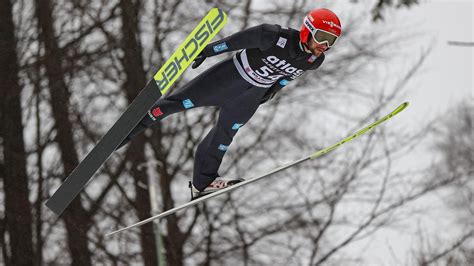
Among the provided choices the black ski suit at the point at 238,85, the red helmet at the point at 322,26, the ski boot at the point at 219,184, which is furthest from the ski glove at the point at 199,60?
the ski boot at the point at 219,184

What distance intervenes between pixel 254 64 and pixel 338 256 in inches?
347

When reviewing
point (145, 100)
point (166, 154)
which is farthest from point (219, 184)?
point (166, 154)

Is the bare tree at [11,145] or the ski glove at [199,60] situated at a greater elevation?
the bare tree at [11,145]

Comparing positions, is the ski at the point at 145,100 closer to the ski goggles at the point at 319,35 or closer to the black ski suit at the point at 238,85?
the black ski suit at the point at 238,85

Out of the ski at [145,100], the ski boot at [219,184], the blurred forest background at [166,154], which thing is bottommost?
the ski boot at [219,184]

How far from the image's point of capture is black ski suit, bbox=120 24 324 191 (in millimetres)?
5023

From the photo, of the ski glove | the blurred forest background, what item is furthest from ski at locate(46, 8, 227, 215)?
the blurred forest background

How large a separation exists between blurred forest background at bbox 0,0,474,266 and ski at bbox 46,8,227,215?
480 centimetres

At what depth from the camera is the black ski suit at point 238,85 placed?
5.02 meters

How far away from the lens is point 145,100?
5.10 metres

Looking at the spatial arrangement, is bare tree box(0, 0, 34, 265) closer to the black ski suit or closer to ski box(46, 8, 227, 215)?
ski box(46, 8, 227, 215)

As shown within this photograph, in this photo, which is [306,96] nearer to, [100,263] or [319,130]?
[319,130]

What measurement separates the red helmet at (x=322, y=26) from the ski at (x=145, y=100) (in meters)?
0.61

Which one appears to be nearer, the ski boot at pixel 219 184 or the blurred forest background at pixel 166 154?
the ski boot at pixel 219 184
